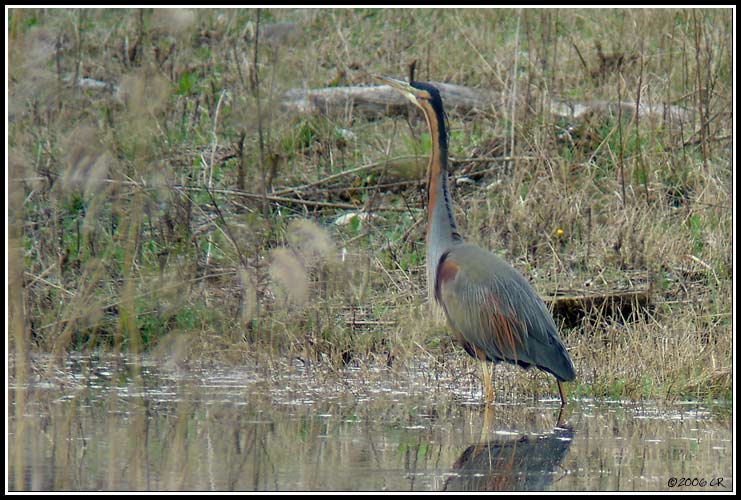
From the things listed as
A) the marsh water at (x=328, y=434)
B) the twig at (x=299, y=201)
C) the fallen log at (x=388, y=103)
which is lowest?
the marsh water at (x=328, y=434)

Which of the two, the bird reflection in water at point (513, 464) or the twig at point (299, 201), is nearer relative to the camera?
the bird reflection in water at point (513, 464)

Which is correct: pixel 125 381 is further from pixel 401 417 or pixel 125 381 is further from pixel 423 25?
pixel 423 25

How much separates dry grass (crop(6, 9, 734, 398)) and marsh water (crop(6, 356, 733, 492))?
279 millimetres

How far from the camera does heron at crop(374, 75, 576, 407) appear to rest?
5.87 metres

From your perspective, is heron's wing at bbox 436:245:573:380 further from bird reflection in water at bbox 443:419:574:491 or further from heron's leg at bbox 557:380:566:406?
bird reflection in water at bbox 443:419:574:491

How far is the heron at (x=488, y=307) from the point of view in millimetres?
5867

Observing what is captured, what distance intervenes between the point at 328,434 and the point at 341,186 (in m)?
3.91

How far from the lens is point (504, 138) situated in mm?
8914

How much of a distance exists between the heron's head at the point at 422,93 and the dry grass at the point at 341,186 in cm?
73

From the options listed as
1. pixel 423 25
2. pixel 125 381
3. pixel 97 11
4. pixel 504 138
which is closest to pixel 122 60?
pixel 97 11

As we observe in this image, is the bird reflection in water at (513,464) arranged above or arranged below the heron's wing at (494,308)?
below

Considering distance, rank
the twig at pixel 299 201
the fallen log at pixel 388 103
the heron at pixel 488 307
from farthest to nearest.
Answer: the fallen log at pixel 388 103 → the twig at pixel 299 201 → the heron at pixel 488 307

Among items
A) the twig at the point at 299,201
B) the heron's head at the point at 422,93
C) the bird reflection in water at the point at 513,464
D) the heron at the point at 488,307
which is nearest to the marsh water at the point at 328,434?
the bird reflection in water at the point at 513,464

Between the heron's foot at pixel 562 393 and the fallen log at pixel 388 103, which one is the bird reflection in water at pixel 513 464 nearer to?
the heron's foot at pixel 562 393
